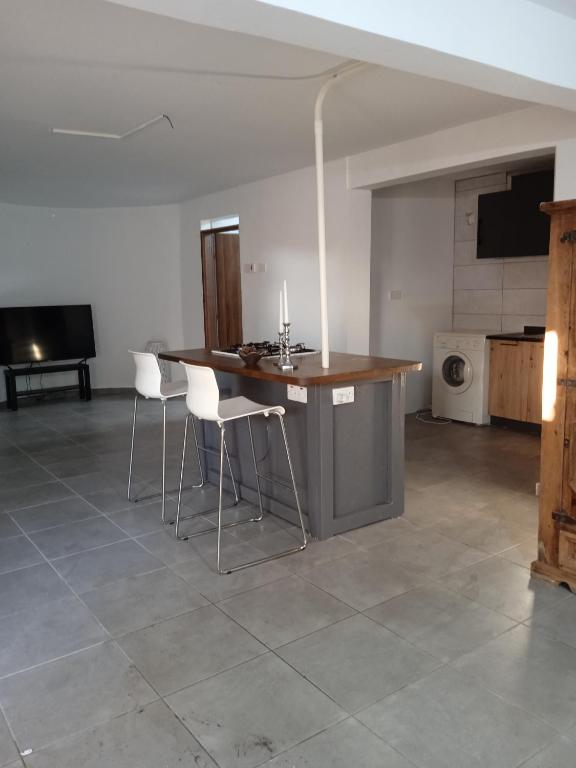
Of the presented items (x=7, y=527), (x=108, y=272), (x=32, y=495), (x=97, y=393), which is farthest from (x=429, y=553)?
(x=108, y=272)

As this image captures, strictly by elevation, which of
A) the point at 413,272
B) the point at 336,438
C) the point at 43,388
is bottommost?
the point at 43,388

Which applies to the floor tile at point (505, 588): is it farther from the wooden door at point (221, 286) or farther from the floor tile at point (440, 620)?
the wooden door at point (221, 286)

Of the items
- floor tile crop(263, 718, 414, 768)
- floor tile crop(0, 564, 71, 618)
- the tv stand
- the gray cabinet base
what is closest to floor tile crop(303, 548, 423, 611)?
the gray cabinet base

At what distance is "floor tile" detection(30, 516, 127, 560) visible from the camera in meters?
3.49

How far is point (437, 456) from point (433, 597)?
7.92ft

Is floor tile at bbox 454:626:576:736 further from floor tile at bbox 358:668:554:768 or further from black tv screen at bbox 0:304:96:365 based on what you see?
black tv screen at bbox 0:304:96:365

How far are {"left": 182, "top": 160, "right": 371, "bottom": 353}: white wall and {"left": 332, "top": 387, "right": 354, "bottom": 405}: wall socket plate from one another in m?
2.34

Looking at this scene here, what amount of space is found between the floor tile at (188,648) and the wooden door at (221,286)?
17.7 feet

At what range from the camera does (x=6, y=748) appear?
1.96 metres

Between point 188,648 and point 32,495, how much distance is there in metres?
2.42

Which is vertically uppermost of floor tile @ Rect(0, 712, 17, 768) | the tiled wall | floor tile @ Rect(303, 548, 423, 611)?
the tiled wall

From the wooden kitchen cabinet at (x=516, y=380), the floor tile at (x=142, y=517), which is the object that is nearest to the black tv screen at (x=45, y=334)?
the floor tile at (x=142, y=517)

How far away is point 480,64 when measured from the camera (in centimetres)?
238

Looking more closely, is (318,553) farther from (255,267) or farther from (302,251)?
(255,267)
